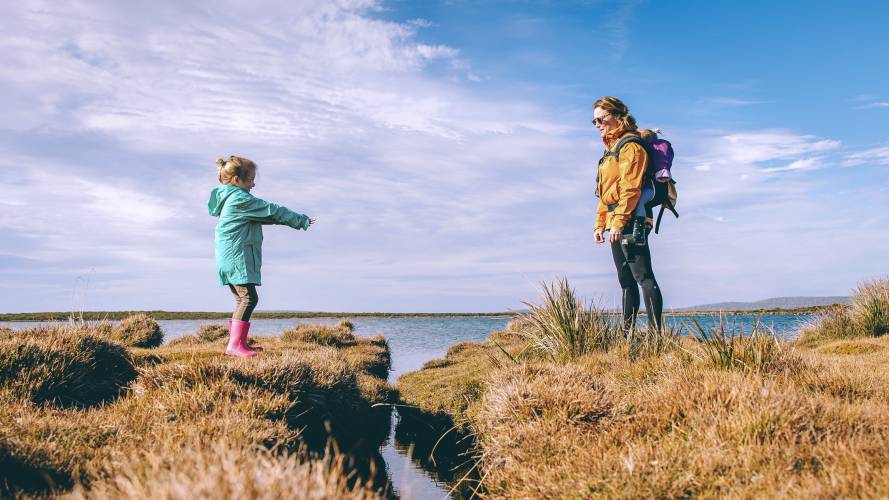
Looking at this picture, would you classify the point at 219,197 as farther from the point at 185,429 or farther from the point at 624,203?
the point at 624,203

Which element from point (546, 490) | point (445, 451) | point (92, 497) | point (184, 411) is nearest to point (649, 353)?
point (445, 451)

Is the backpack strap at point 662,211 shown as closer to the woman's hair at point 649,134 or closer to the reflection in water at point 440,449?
the woman's hair at point 649,134

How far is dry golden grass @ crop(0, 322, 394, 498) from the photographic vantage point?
2.38m

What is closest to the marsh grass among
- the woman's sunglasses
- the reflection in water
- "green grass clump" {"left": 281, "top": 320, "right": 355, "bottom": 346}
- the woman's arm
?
the woman's arm

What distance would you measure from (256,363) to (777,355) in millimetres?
5414

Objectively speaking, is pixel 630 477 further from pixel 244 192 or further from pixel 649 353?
pixel 244 192

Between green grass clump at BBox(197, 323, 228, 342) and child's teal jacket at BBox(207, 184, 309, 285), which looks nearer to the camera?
child's teal jacket at BBox(207, 184, 309, 285)

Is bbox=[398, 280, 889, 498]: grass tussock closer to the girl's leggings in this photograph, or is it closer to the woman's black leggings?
the woman's black leggings

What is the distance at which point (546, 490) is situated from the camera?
11.7ft

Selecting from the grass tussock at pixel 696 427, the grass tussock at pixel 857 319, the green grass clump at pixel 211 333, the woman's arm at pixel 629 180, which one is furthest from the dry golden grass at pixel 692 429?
the green grass clump at pixel 211 333

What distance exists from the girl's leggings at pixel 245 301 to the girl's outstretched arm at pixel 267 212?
1019 millimetres

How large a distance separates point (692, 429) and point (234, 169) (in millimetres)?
6818

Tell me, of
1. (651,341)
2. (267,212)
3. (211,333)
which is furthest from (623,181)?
(211,333)

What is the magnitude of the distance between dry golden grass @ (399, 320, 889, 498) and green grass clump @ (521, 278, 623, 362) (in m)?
1.43
